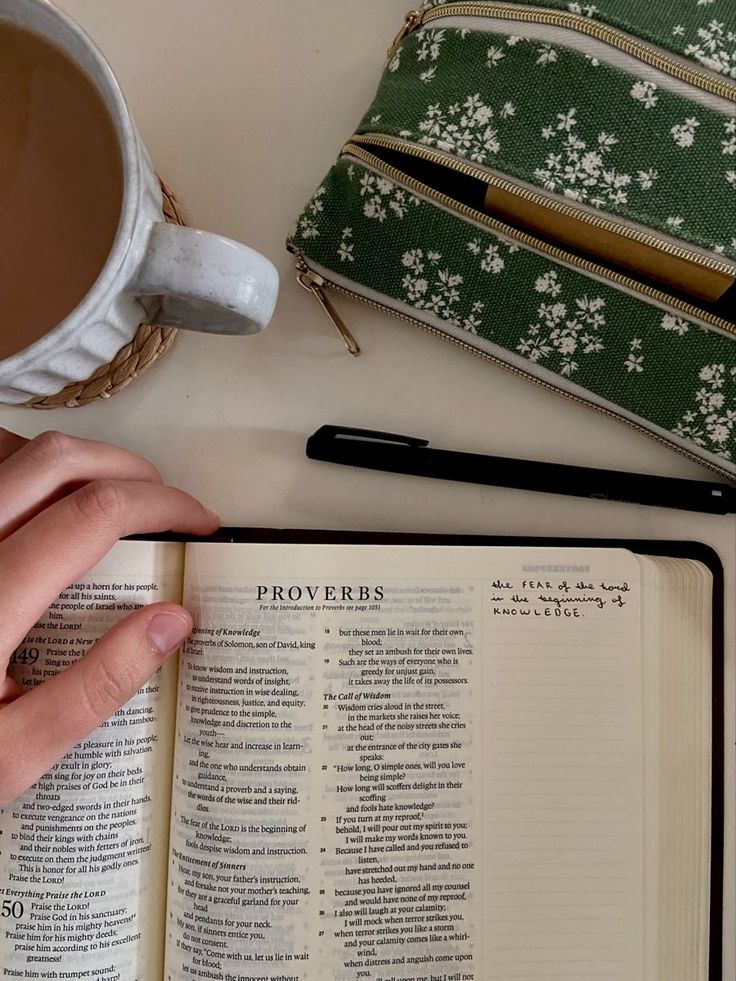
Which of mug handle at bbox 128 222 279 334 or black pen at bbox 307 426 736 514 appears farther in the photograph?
black pen at bbox 307 426 736 514

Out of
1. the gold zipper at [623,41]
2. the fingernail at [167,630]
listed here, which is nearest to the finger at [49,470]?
the fingernail at [167,630]

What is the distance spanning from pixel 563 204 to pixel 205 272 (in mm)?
222

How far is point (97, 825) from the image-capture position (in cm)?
→ 48

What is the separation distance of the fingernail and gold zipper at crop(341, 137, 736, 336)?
0.30 m

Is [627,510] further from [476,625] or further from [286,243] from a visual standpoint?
[286,243]

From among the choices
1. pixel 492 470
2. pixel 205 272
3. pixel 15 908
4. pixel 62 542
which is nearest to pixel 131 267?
pixel 205 272

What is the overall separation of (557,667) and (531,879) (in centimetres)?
14

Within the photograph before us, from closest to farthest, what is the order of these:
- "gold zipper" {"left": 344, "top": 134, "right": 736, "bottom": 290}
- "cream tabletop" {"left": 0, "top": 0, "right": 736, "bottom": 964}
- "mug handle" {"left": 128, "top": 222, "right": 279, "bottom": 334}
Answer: "mug handle" {"left": 128, "top": 222, "right": 279, "bottom": 334} → "gold zipper" {"left": 344, "top": 134, "right": 736, "bottom": 290} → "cream tabletop" {"left": 0, "top": 0, "right": 736, "bottom": 964}

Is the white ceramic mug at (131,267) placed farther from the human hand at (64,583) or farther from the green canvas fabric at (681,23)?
the green canvas fabric at (681,23)

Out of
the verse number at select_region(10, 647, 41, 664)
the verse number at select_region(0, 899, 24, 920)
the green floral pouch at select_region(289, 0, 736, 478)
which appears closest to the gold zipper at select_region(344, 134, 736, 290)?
the green floral pouch at select_region(289, 0, 736, 478)

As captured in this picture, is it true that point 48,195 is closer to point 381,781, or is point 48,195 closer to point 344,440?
point 344,440

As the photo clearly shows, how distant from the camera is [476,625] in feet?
1.67

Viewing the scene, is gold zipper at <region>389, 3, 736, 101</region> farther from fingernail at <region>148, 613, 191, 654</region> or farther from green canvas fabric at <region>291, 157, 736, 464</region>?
fingernail at <region>148, 613, 191, 654</region>

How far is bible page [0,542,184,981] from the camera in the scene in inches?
18.7
